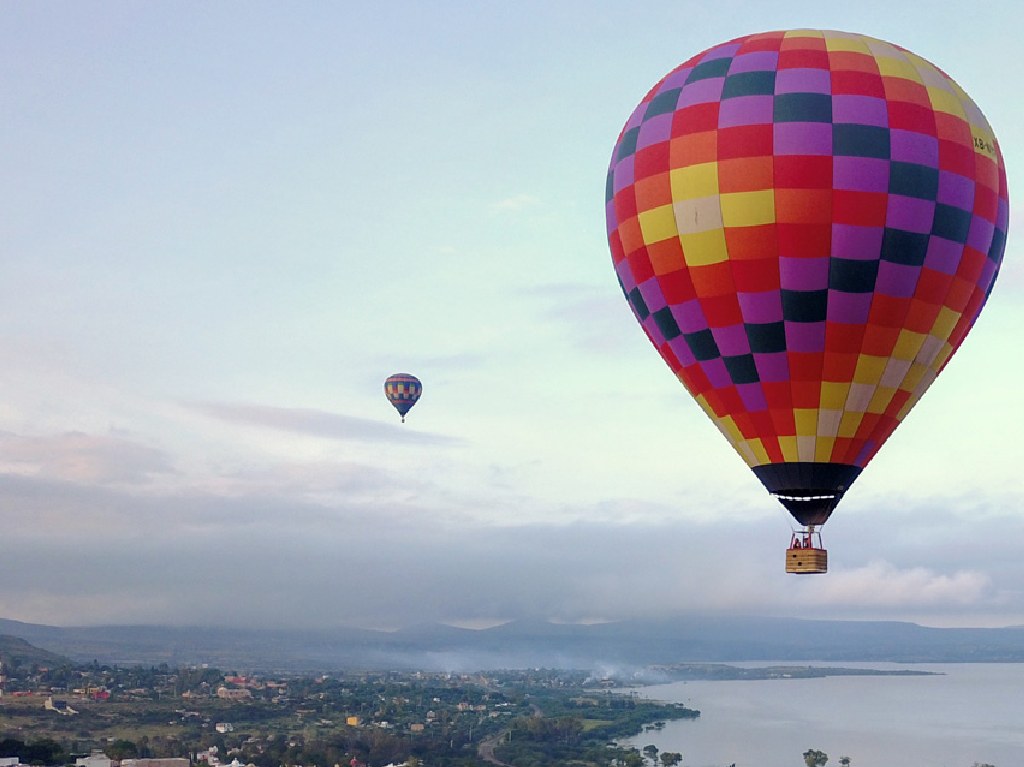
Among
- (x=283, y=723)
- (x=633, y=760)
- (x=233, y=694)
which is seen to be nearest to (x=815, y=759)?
(x=633, y=760)

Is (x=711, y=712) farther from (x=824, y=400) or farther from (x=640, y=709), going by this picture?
(x=824, y=400)

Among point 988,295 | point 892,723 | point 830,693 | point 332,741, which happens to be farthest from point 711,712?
point 988,295

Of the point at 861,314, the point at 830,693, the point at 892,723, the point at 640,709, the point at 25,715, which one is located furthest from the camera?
the point at 830,693

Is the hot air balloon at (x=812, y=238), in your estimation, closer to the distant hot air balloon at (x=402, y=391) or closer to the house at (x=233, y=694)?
the distant hot air balloon at (x=402, y=391)

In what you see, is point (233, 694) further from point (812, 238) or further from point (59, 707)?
point (812, 238)

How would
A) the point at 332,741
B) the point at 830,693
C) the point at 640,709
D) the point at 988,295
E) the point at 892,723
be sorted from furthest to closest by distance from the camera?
the point at 830,693, the point at 640,709, the point at 892,723, the point at 332,741, the point at 988,295
